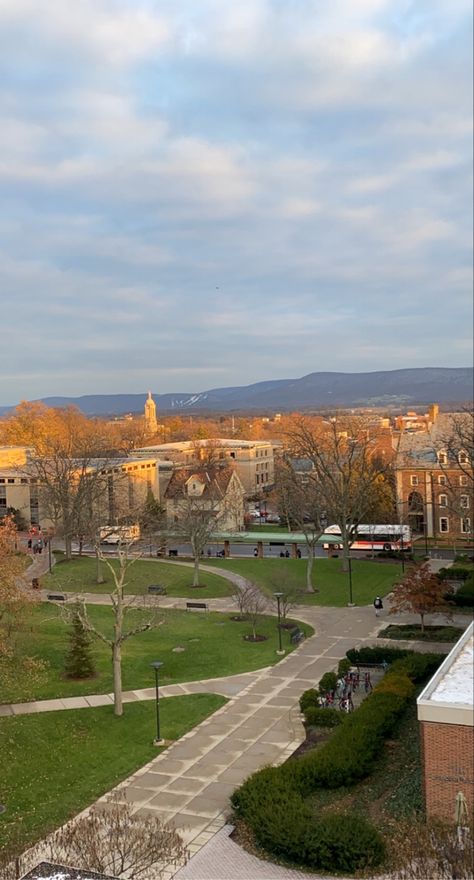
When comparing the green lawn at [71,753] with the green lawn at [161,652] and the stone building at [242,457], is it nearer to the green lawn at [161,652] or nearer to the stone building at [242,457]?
the green lawn at [161,652]

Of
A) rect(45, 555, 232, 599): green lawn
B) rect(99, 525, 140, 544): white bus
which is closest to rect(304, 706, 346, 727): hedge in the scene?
rect(45, 555, 232, 599): green lawn

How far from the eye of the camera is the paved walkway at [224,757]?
15852 millimetres

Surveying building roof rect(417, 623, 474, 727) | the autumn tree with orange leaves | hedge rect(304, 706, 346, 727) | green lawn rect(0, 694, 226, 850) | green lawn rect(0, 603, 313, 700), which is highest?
building roof rect(417, 623, 474, 727)

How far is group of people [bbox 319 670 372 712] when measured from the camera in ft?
80.5

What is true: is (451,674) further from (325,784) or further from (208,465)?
(208,465)

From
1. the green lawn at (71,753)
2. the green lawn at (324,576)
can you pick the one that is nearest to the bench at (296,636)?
the green lawn at (324,576)

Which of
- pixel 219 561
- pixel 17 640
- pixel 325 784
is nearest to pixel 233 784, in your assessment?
pixel 325 784

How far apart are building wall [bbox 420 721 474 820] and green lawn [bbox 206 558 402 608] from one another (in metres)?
22.2

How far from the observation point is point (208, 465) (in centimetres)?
7275

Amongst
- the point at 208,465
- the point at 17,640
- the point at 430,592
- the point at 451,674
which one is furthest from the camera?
the point at 208,465

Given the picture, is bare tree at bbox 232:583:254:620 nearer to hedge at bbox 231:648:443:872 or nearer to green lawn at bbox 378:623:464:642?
green lawn at bbox 378:623:464:642

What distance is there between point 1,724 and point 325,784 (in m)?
11.1

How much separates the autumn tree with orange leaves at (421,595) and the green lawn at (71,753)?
38.2 feet

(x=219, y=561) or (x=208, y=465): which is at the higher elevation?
(x=208, y=465)
